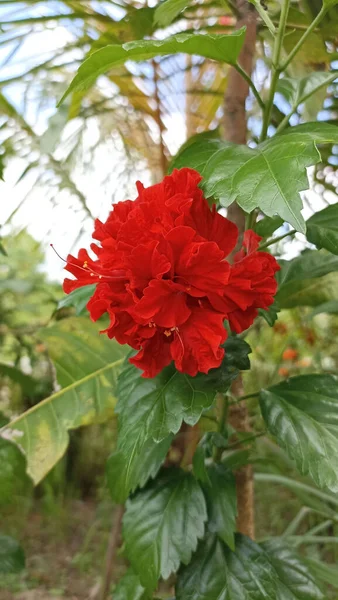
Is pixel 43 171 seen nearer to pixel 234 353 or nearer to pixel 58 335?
pixel 58 335

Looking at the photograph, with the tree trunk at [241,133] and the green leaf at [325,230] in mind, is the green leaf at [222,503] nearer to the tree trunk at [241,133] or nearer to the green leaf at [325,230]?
the tree trunk at [241,133]

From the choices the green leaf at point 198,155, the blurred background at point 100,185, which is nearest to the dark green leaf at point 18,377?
the blurred background at point 100,185

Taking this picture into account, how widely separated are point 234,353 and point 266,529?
5.75 feet

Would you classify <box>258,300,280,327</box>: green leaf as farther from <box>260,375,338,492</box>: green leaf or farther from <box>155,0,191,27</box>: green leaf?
<box>155,0,191,27</box>: green leaf

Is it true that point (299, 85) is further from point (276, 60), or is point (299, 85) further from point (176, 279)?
point (176, 279)

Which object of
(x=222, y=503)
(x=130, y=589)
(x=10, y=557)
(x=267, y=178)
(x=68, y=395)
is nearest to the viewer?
(x=267, y=178)

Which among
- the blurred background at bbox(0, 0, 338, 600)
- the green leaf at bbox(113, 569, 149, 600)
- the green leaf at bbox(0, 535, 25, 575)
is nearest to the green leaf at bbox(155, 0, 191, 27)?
the blurred background at bbox(0, 0, 338, 600)

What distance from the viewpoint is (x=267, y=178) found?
40 centimetres

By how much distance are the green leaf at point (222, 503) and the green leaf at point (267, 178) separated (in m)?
0.36

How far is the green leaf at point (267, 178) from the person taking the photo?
1.24 feet

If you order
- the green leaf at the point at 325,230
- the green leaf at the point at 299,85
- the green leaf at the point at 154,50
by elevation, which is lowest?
the green leaf at the point at 325,230

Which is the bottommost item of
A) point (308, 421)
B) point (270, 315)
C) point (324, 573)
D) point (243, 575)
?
point (324, 573)

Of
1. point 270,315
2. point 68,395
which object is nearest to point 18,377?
point 68,395

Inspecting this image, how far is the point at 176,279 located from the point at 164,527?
0.32 meters
